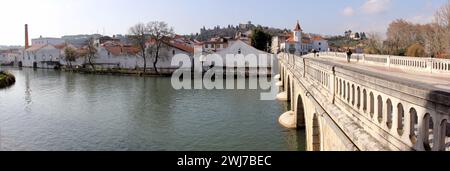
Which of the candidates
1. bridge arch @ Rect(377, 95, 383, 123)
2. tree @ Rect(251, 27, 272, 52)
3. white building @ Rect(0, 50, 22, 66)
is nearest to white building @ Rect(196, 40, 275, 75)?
tree @ Rect(251, 27, 272, 52)

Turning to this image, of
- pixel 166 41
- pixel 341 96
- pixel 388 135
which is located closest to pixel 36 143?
pixel 341 96

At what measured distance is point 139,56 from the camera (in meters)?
77.0

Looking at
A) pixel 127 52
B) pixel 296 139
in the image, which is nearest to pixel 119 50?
pixel 127 52

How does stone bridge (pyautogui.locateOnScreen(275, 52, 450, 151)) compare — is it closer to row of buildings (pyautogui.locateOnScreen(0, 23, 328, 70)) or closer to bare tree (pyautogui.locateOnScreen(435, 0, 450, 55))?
bare tree (pyautogui.locateOnScreen(435, 0, 450, 55))

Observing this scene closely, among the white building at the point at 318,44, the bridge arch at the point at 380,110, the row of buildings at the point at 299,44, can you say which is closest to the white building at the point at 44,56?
the row of buildings at the point at 299,44

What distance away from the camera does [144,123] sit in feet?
82.9

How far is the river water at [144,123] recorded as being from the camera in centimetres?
1973

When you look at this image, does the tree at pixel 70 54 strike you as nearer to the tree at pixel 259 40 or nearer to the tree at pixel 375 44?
the tree at pixel 259 40

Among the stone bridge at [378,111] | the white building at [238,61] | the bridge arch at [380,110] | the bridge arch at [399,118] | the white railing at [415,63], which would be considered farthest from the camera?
the white building at [238,61]

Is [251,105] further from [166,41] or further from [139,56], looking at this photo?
[139,56]

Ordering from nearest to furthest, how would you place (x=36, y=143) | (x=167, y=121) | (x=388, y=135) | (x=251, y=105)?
1. (x=388, y=135)
2. (x=36, y=143)
3. (x=167, y=121)
4. (x=251, y=105)

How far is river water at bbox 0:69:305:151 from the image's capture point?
777 inches
